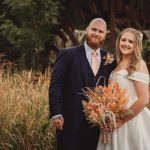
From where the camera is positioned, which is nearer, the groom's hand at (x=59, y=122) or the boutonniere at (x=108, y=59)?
the groom's hand at (x=59, y=122)

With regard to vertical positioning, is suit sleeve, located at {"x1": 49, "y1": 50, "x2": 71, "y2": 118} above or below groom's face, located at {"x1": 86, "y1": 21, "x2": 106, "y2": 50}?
below

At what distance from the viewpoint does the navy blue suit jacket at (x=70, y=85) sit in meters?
5.62

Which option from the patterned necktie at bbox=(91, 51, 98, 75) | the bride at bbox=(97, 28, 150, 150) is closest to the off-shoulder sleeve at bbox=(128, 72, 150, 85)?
the bride at bbox=(97, 28, 150, 150)

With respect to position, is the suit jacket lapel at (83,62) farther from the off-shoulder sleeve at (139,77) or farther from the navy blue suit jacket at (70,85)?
the off-shoulder sleeve at (139,77)

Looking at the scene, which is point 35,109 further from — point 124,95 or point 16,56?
point 16,56

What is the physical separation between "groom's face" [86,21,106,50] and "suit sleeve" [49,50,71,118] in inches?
11.3

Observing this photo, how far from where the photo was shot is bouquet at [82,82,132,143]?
530 centimetres

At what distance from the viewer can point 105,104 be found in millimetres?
5332

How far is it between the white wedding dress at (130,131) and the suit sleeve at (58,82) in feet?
1.61

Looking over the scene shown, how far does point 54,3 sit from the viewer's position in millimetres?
11734

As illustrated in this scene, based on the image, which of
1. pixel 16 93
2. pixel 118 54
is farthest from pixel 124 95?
pixel 16 93

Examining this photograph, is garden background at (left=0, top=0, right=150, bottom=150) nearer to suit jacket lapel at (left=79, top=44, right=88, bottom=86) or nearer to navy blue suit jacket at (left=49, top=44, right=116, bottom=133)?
navy blue suit jacket at (left=49, top=44, right=116, bottom=133)

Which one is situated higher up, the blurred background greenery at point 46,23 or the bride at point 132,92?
the blurred background greenery at point 46,23

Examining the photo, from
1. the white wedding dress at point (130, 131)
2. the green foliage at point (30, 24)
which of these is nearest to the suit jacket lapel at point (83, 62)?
the white wedding dress at point (130, 131)
